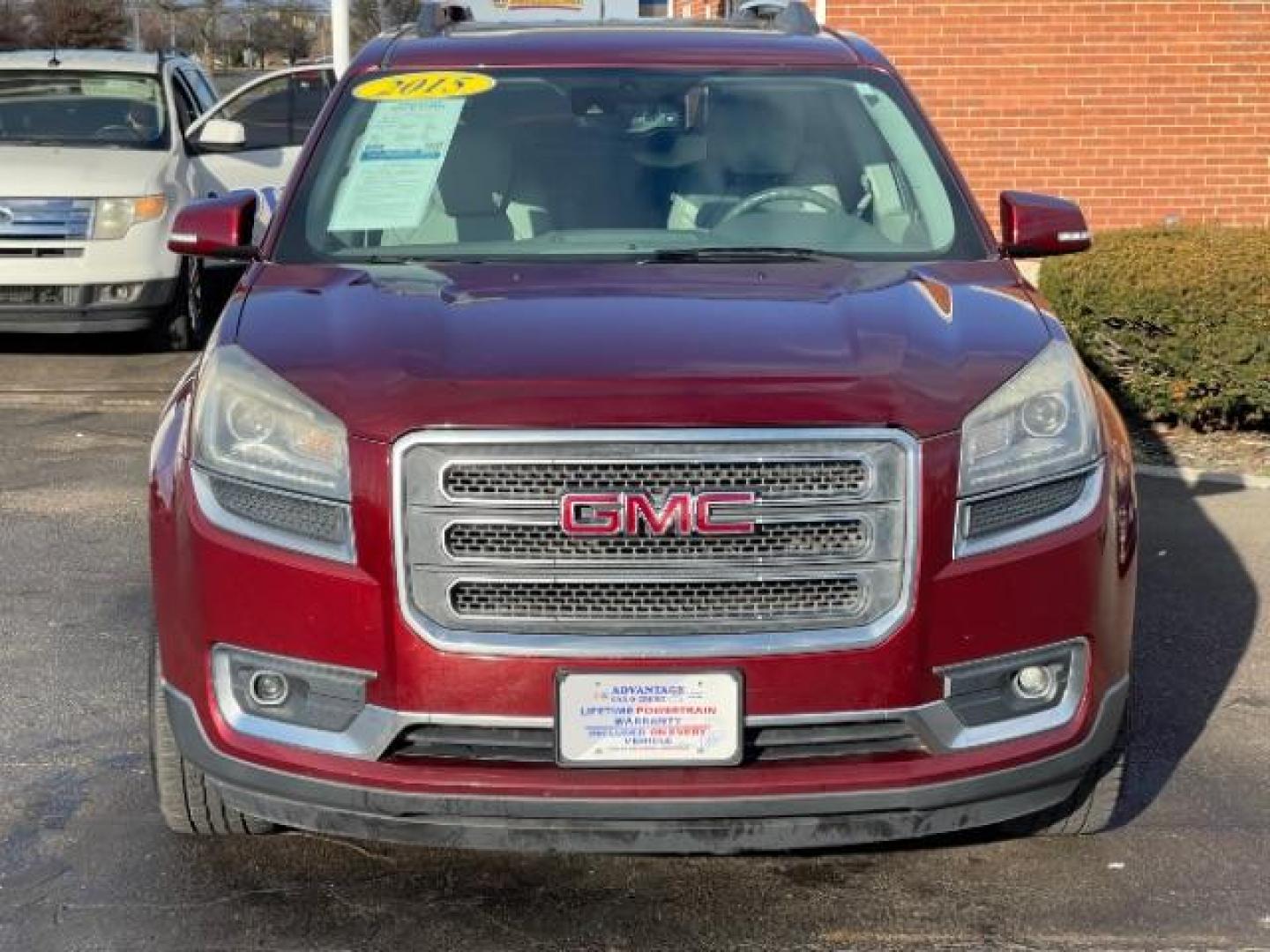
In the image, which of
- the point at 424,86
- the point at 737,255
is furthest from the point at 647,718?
the point at 424,86

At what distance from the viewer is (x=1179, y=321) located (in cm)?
850

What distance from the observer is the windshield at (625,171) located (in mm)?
4961

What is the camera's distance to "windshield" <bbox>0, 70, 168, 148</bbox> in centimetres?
1176

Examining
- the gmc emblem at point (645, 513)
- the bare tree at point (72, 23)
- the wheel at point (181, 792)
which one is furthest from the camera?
the bare tree at point (72, 23)

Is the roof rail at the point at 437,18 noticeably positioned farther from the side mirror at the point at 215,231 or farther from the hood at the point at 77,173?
the hood at the point at 77,173

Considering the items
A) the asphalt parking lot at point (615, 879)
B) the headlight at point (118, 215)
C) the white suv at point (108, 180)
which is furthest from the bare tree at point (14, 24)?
→ the asphalt parking lot at point (615, 879)

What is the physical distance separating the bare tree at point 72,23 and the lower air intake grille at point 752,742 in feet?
106

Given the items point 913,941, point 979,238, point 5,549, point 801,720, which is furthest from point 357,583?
point 5,549

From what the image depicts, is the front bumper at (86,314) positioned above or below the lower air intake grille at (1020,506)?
below

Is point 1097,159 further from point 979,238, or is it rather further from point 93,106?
point 979,238

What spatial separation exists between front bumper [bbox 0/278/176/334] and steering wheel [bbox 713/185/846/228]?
6.42 m

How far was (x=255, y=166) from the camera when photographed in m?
12.8

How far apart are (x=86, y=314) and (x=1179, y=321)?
5855 millimetres

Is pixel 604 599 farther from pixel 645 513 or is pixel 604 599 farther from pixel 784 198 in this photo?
pixel 784 198
